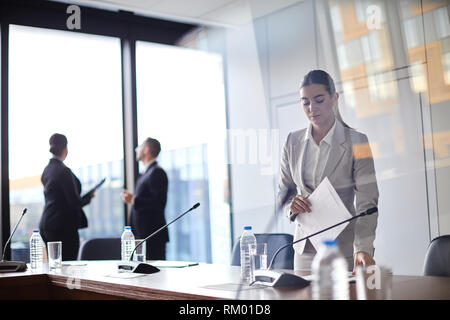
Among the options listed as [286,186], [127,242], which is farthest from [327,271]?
[127,242]

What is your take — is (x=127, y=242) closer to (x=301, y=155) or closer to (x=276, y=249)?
(x=276, y=249)

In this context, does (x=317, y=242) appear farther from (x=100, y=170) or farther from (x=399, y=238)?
(x=100, y=170)

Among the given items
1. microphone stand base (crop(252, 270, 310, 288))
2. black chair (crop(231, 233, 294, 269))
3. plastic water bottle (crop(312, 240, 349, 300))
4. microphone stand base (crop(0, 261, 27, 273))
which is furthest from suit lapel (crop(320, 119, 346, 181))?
microphone stand base (crop(0, 261, 27, 273))

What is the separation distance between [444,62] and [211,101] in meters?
2.71

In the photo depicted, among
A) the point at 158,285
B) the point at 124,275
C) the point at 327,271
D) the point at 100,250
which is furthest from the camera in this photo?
the point at 100,250

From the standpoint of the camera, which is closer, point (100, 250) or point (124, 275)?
point (124, 275)

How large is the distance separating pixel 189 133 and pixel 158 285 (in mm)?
3905

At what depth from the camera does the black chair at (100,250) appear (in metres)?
3.78

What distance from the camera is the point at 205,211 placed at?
5949mm

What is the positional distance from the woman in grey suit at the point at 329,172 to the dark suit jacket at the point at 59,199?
2.11 metres

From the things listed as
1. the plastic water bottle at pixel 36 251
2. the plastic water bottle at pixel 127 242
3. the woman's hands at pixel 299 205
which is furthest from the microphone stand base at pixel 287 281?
the plastic water bottle at pixel 36 251

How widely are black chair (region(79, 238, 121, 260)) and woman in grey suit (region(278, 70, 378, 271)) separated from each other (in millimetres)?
1495

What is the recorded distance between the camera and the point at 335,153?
→ 2.81m

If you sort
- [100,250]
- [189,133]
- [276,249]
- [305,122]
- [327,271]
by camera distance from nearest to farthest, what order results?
[327,271] < [276,249] < [100,250] < [305,122] < [189,133]
